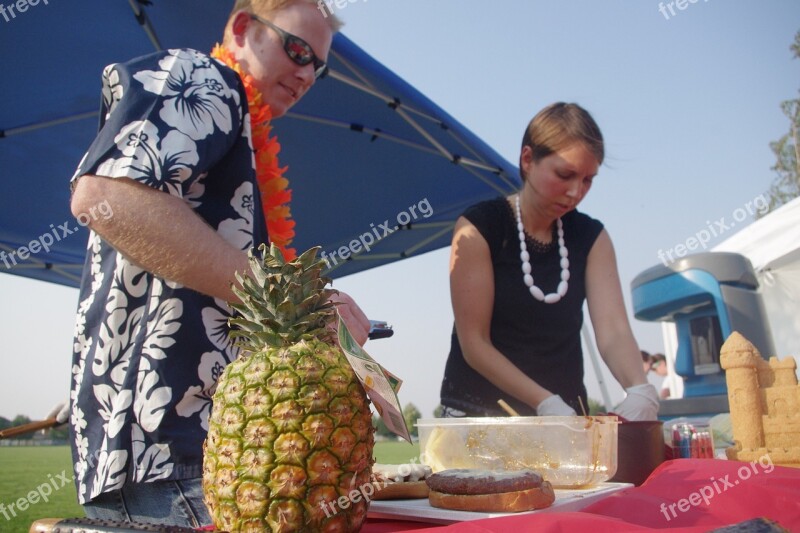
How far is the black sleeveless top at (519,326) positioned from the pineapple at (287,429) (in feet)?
5.11

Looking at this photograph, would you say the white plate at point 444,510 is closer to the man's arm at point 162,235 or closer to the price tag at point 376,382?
the price tag at point 376,382

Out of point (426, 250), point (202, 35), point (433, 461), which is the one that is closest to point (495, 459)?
point (433, 461)

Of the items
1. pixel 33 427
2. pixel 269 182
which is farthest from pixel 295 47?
pixel 33 427

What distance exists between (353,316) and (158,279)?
1.38 ft

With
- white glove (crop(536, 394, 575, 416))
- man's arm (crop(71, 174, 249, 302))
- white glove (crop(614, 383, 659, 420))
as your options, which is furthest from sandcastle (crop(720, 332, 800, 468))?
man's arm (crop(71, 174, 249, 302))

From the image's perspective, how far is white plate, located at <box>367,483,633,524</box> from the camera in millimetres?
748

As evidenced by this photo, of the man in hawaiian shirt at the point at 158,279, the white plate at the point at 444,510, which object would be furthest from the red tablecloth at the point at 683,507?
the man in hawaiian shirt at the point at 158,279

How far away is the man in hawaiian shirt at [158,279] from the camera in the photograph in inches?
38.4

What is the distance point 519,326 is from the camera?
2277 mm

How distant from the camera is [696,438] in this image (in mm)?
1419

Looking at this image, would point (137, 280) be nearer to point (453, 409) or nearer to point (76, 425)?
point (76, 425)

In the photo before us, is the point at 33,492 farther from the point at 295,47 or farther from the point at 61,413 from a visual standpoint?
the point at 295,47

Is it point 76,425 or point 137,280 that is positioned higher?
point 137,280

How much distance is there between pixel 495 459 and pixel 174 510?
57 cm
